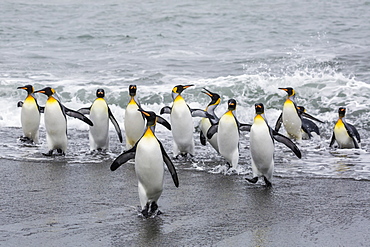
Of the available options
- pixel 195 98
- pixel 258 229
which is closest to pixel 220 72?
pixel 195 98

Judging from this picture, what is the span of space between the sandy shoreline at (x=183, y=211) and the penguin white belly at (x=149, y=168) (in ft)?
0.63

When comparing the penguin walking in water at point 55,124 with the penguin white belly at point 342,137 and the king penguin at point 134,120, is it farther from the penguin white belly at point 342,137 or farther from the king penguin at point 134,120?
the penguin white belly at point 342,137

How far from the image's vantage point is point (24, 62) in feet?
52.8

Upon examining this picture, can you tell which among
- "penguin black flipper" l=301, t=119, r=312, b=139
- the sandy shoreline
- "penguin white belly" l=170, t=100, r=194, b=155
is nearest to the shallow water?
the sandy shoreline

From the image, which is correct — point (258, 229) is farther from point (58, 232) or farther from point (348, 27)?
point (348, 27)

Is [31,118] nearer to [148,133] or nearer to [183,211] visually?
[148,133]

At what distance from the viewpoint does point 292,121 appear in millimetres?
8625

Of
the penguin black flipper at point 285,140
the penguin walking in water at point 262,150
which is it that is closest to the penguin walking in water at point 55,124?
the penguin walking in water at point 262,150

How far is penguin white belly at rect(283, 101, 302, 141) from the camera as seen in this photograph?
28.1 ft

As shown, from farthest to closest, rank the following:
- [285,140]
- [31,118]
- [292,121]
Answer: [292,121]
[31,118]
[285,140]

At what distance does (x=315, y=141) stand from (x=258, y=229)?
434 centimetres

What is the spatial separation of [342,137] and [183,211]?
3686 mm

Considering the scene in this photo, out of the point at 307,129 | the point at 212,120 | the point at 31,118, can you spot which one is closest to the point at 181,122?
the point at 212,120

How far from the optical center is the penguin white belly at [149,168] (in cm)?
473
